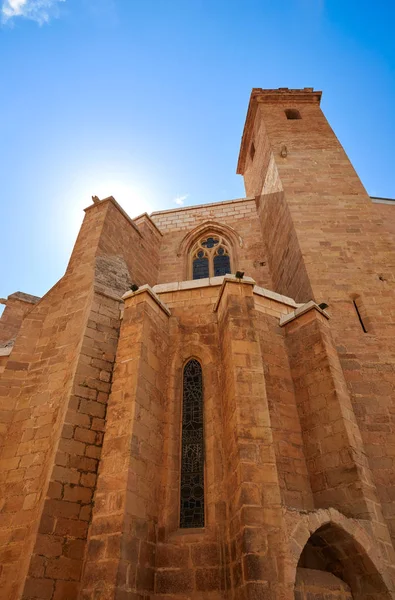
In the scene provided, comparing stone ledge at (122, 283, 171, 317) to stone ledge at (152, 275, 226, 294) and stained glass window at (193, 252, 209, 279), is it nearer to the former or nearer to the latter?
stone ledge at (152, 275, 226, 294)

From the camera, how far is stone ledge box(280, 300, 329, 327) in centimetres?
683

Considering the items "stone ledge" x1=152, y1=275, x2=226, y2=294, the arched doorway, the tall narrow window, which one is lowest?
the arched doorway

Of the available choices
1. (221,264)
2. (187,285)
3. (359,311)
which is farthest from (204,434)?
(221,264)

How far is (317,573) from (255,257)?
29.4ft

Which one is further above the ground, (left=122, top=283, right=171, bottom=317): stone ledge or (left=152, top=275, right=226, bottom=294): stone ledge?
(left=152, top=275, right=226, bottom=294): stone ledge

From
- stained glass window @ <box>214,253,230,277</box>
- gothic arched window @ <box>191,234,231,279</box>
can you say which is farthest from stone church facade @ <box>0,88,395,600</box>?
gothic arched window @ <box>191,234,231,279</box>

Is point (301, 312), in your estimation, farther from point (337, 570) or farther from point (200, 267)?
point (200, 267)

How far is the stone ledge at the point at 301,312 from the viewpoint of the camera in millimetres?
6826

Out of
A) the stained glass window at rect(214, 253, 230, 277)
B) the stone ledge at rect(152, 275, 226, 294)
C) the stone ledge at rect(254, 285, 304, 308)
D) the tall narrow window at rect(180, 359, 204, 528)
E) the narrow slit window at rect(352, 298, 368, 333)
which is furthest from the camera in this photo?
the stained glass window at rect(214, 253, 230, 277)

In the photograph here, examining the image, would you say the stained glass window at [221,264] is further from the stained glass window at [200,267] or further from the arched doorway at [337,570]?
the arched doorway at [337,570]

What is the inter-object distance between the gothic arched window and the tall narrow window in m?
6.11

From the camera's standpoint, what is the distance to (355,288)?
8.34 metres

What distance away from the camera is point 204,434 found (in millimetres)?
5762

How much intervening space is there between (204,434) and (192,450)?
11.1 inches
